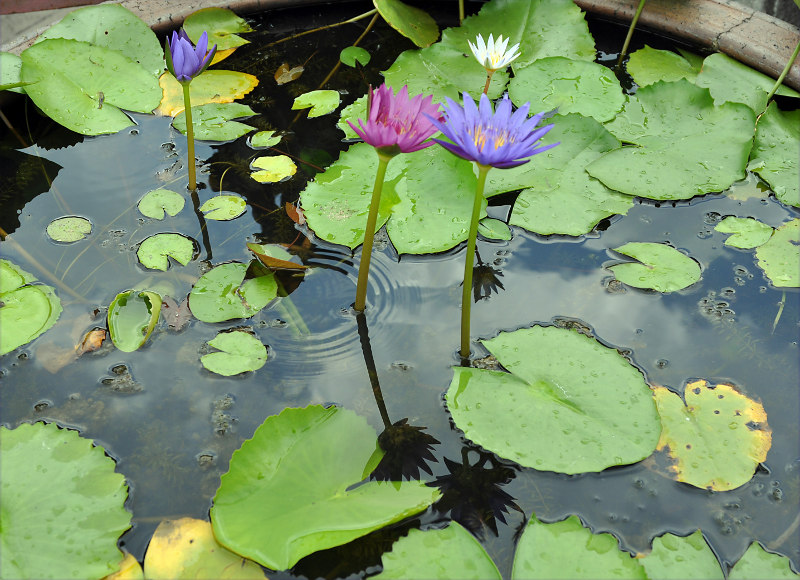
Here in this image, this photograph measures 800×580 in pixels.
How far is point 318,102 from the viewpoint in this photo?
7.92 ft

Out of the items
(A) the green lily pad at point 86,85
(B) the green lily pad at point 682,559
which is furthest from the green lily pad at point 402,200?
(B) the green lily pad at point 682,559

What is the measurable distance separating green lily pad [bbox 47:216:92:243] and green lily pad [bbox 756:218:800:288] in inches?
78.4

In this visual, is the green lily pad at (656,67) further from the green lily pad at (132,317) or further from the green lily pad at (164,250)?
the green lily pad at (132,317)

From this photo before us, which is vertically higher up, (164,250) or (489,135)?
(489,135)

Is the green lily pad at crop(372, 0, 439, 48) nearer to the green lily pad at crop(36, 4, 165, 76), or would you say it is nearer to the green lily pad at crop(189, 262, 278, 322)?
the green lily pad at crop(36, 4, 165, 76)

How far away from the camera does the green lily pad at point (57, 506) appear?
1225 millimetres

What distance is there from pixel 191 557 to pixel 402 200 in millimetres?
1130

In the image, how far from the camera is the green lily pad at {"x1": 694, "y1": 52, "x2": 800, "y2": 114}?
2.34 m

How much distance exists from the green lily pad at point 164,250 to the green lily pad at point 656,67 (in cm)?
176

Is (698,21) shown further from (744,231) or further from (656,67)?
(744,231)

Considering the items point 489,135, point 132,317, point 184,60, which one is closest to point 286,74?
point 184,60


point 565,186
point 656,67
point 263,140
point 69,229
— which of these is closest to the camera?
point 69,229

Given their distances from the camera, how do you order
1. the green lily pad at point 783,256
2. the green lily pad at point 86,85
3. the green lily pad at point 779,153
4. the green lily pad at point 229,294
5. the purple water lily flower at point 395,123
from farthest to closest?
the green lily pad at point 86,85
the green lily pad at point 779,153
the green lily pad at point 783,256
the green lily pad at point 229,294
the purple water lily flower at point 395,123

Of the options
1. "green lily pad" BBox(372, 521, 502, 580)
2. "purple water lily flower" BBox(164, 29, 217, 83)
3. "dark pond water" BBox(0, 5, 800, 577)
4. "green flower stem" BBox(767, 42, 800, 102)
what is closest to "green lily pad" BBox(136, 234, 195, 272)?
"dark pond water" BBox(0, 5, 800, 577)
